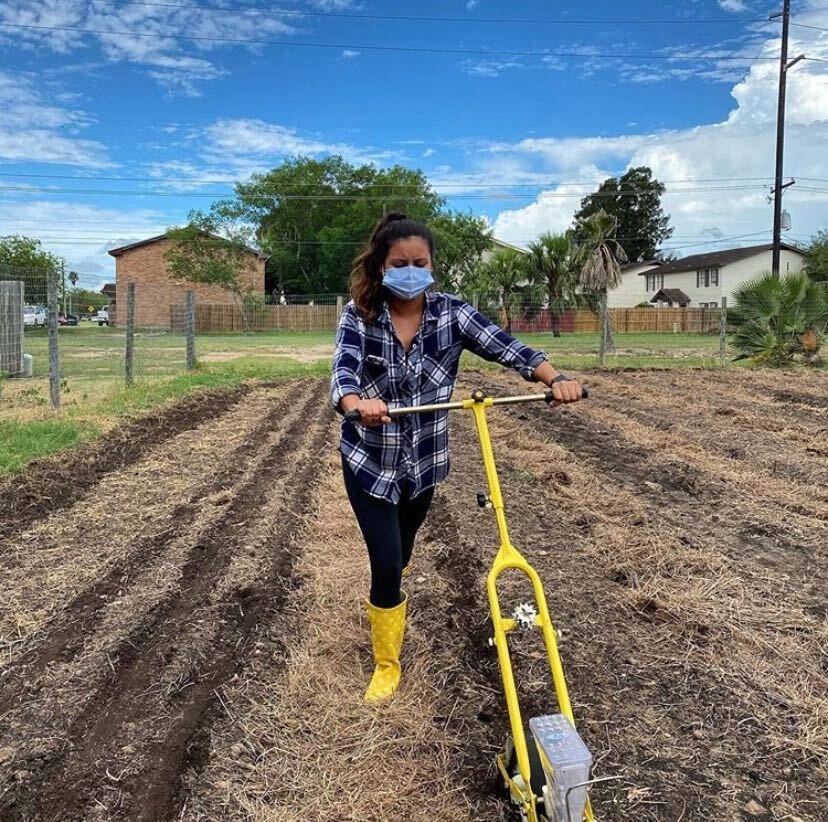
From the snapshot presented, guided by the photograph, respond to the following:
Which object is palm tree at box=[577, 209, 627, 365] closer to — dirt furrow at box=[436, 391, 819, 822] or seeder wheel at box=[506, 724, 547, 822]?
dirt furrow at box=[436, 391, 819, 822]

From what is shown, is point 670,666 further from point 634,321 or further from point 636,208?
point 636,208

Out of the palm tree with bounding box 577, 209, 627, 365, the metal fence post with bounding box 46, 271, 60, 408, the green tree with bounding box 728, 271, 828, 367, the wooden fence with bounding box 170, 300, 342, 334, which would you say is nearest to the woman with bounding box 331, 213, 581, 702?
the metal fence post with bounding box 46, 271, 60, 408

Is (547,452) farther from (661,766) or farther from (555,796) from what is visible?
(555,796)

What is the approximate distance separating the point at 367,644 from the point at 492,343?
1533 millimetres

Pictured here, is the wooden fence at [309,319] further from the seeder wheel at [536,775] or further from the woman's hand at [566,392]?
the seeder wheel at [536,775]

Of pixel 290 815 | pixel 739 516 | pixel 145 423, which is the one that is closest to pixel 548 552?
pixel 739 516

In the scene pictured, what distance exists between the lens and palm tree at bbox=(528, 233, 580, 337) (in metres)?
34.0

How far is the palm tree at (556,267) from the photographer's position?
112 feet

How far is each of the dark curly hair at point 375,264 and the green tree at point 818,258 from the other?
5070cm

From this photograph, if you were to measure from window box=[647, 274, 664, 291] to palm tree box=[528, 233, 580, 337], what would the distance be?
102 ft

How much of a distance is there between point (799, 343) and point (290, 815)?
58.0 ft

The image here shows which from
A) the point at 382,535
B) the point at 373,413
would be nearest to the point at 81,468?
the point at 382,535

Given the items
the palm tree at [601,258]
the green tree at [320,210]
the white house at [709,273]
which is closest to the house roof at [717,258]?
the white house at [709,273]

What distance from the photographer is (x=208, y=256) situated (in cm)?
4212
